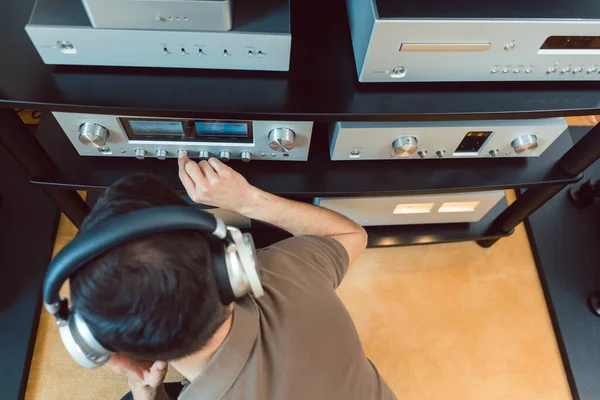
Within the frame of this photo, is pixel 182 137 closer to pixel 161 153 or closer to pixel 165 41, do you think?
pixel 161 153

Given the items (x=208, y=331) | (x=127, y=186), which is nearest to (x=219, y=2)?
(x=127, y=186)

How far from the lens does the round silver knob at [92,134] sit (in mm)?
905

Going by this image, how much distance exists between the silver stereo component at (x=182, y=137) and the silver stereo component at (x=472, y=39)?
18 cm

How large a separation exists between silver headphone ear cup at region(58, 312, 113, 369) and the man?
1 cm

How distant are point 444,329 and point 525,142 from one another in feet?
2.15

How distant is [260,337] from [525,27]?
592 mm

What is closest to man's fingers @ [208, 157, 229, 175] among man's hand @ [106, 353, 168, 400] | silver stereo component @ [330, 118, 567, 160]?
silver stereo component @ [330, 118, 567, 160]

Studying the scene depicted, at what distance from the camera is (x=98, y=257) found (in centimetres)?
49

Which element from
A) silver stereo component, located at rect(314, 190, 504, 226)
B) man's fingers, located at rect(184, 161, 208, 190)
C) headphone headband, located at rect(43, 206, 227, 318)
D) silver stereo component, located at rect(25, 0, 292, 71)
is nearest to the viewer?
headphone headband, located at rect(43, 206, 227, 318)

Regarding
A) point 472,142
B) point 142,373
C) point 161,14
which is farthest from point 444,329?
point 161,14

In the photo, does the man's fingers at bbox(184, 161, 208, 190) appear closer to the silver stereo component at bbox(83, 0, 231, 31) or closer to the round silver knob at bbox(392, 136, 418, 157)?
the silver stereo component at bbox(83, 0, 231, 31)

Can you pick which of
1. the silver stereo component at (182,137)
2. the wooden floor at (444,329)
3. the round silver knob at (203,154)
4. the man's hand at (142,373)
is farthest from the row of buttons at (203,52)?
the wooden floor at (444,329)

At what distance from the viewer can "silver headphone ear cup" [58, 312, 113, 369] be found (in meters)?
0.53

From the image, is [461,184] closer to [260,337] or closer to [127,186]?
[260,337]
